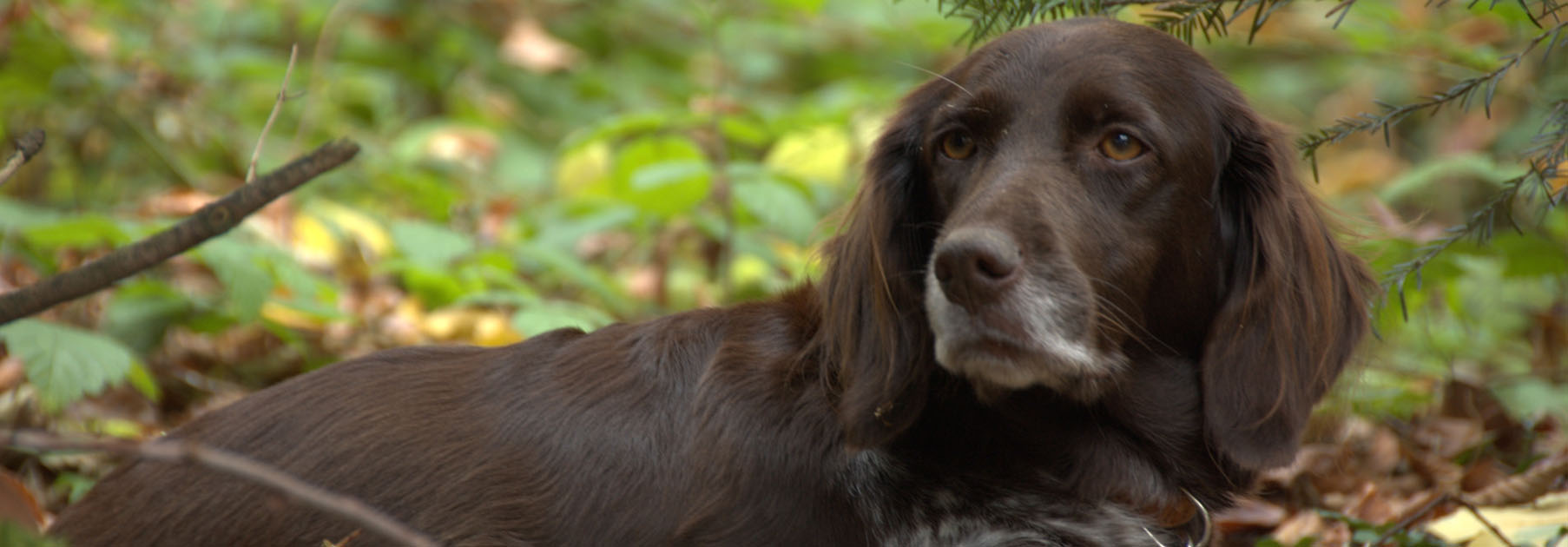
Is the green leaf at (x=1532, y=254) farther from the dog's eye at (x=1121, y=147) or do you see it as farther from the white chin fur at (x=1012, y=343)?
the white chin fur at (x=1012, y=343)

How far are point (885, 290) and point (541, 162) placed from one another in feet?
18.9

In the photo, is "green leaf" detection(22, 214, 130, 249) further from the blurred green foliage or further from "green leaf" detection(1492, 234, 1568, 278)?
"green leaf" detection(1492, 234, 1568, 278)

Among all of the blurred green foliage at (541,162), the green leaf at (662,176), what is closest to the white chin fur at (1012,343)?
the blurred green foliage at (541,162)

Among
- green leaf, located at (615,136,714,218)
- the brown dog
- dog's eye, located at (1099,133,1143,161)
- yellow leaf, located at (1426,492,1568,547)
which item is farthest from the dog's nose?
green leaf, located at (615,136,714,218)

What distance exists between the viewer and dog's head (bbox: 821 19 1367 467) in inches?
100

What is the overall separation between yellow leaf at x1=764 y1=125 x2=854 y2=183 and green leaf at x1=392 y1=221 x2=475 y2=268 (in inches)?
75.7

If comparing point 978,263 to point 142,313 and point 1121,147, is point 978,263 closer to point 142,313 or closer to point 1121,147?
point 1121,147

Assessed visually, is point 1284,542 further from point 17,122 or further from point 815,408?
point 17,122

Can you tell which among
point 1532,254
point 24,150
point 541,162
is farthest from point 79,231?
point 1532,254

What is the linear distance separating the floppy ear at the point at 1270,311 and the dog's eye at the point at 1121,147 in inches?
11.5

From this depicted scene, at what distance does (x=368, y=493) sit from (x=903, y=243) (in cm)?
125

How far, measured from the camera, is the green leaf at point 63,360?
11.7 feet

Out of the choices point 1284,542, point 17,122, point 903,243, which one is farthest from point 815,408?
point 17,122

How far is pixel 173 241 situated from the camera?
6.75 feet
